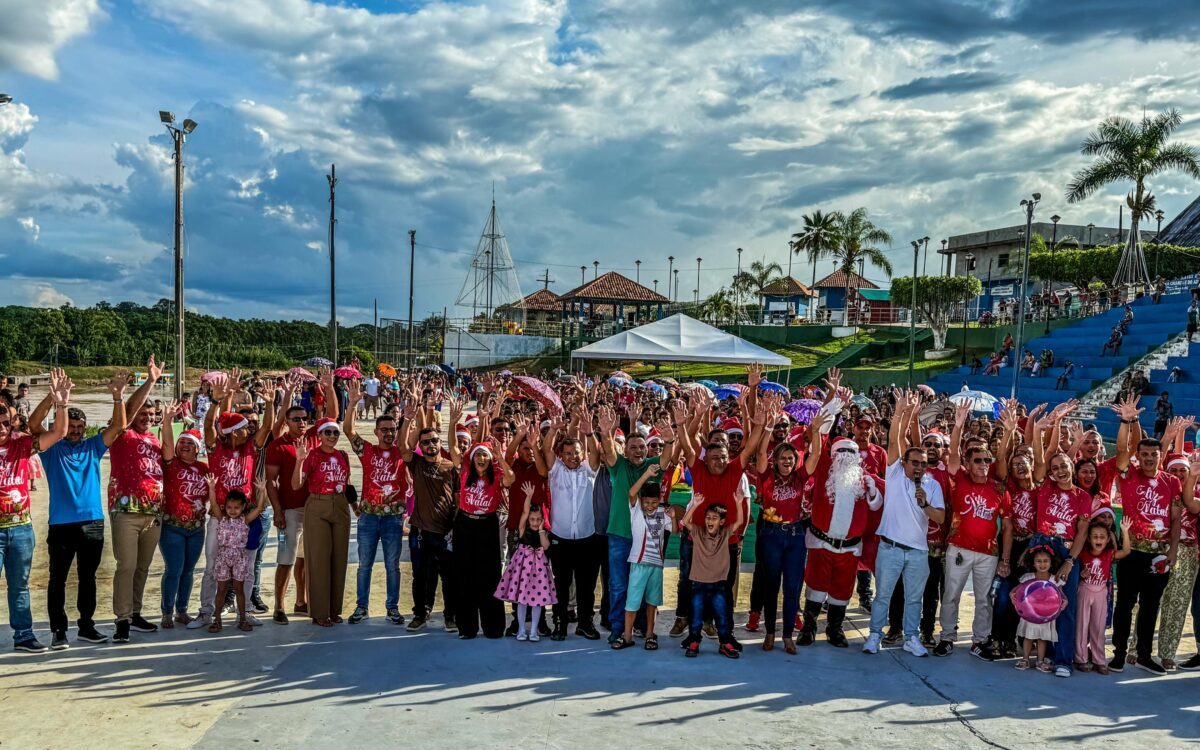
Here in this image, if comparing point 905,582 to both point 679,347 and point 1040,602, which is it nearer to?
point 1040,602

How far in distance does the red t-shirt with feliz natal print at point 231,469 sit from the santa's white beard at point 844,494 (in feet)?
14.6

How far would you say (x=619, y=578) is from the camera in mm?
6453

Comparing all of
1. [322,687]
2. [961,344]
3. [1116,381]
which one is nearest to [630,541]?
[322,687]

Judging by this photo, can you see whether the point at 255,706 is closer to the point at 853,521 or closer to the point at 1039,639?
the point at 853,521

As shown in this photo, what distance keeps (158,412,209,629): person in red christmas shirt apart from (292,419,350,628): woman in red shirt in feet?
2.39

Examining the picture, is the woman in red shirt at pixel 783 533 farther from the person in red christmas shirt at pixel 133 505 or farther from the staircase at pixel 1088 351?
the staircase at pixel 1088 351

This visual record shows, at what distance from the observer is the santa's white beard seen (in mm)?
6363

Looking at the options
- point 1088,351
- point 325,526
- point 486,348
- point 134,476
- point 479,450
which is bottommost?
point 325,526

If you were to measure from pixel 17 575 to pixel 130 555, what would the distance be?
669 mm

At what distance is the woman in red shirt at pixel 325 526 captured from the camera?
21.5 ft

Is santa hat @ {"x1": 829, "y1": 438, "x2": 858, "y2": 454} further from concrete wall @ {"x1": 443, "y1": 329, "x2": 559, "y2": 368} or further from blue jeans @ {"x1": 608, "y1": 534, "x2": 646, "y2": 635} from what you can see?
concrete wall @ {"x1": 443, "y1": 329, "x2": 559, "y2": 368}

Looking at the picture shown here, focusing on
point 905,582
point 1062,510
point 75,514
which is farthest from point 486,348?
point 1062,510

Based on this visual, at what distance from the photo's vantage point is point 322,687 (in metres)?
5.34

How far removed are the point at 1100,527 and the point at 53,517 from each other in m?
7.30
